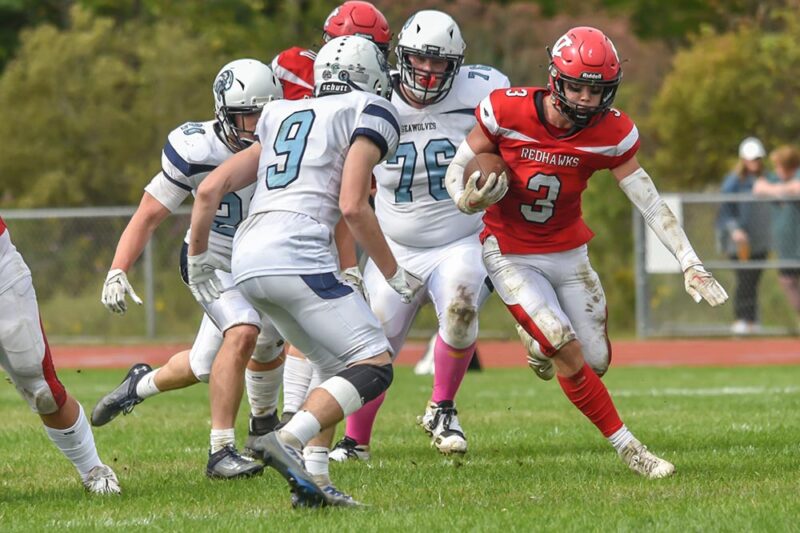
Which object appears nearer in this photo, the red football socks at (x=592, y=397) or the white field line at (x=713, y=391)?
the red football socks at (x=592, y=397)

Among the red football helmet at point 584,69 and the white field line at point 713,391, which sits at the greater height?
the red football helmet at point 584,69

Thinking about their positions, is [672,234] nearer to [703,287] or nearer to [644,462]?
[703,287]

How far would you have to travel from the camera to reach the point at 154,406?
1020cm

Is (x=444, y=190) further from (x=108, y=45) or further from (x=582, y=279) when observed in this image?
(x=108, y=45)

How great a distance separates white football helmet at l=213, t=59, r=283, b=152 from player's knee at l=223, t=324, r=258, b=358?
79 cm

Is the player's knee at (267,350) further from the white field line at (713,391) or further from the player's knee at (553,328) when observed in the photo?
the white field line at (713,391)

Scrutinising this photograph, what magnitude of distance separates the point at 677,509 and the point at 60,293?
40.8 feet

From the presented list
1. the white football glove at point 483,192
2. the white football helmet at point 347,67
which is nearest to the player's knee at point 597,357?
the white football glove at point 483,192

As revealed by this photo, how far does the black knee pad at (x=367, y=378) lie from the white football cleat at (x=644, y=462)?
1257 millimetres

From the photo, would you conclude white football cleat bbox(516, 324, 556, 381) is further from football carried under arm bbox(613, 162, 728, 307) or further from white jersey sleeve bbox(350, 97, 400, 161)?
white jersey sleeve bbox(350, 97, 400, 161)

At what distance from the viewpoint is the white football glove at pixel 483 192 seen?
587cm

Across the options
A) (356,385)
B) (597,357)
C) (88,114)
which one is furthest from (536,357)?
(88,114)

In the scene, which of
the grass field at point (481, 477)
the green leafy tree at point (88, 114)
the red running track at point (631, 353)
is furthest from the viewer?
the green leafy tree at point (88, 114)

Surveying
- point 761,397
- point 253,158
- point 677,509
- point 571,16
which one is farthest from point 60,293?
point 571,16
